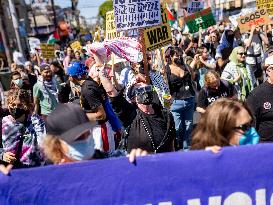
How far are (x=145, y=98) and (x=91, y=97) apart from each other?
0.79 m

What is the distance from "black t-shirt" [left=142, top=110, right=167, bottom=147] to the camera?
4.32 metres

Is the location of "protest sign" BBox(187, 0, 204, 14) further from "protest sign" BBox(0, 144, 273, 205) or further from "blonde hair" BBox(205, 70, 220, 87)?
"protest sign" BBox(0, 144, 273, 205)

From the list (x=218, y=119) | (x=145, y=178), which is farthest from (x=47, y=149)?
(x=218, y=119)

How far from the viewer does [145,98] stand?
14.4 feet

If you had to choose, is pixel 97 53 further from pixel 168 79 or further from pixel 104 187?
pixel 104 187

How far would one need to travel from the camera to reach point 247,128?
114 inches

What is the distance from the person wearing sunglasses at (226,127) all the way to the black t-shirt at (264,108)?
1.57m

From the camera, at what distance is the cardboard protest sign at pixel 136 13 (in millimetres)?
6168

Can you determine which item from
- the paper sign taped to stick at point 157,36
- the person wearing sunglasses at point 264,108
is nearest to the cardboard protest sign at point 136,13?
the paper sign taped to stick at point 157,36

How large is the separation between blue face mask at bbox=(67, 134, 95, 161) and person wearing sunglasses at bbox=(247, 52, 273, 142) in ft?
7.26

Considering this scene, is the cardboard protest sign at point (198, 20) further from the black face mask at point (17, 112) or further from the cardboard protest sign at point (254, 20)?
the black face mask at point (17, 112)

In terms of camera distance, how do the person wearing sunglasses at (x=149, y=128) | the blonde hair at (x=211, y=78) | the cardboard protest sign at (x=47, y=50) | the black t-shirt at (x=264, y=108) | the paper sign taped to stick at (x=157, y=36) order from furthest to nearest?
the cardboard protest sign at (x=47, y=50)
the paper sign taped to stick at (x=157, y=36)
the blonde hair at (x=211, y=78)
the black t-shirt at (x=264, y=108)
the person wearing sunglasses at (x=149, y=128)

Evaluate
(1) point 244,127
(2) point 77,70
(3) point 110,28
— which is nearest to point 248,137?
(1) point 244,127

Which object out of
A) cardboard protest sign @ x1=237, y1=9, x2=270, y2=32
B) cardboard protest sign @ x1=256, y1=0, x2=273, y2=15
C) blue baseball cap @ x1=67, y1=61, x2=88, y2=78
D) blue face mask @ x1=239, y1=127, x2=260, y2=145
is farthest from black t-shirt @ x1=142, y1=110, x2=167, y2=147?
cardboard protest sign @ x1=237, y1=9, x2=270, y2=32
